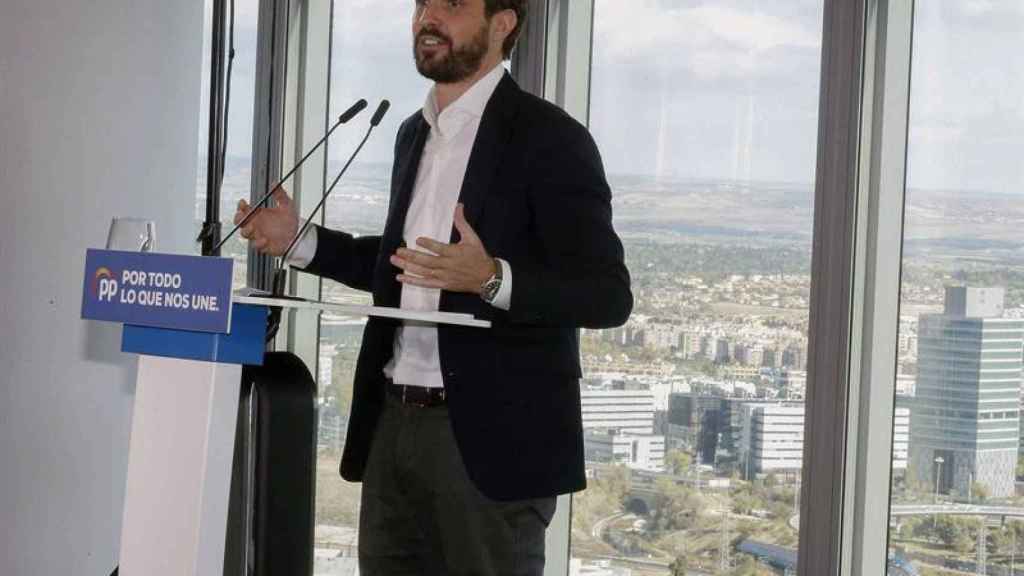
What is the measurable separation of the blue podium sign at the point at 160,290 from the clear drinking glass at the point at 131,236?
18 cm

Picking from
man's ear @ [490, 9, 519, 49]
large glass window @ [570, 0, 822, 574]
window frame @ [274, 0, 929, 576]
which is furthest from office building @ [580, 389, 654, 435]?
man's ear @ [490, 9, 519, 49]

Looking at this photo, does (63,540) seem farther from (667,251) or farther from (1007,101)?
(1007,101)

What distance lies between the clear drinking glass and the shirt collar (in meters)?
0.59

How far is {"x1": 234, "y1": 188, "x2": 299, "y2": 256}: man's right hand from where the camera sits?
2197 millimetres

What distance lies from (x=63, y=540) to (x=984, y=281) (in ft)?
7.79

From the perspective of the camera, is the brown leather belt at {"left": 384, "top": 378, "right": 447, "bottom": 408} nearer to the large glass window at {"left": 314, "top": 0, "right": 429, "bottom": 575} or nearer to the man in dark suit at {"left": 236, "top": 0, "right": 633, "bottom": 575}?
the man in dark suit at {"left": 236, "top": 0, "right": 633, "bottom": 575}

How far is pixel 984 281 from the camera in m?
2.62

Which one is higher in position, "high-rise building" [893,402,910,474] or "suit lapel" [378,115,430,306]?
"suit lapel" [378,115,430,306]

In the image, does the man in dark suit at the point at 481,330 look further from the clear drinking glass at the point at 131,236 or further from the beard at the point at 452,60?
the clear drinking glass at the point at 131,236

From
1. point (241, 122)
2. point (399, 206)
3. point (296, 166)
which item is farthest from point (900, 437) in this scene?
point (241, 122)

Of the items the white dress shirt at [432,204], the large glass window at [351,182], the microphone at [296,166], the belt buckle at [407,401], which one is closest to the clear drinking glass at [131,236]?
the microphone at [296,166]

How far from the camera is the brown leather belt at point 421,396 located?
217 cm

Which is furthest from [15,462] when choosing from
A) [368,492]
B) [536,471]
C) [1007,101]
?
[1007,101]

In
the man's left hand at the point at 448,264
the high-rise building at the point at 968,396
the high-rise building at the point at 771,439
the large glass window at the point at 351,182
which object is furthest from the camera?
the large glass window at the point at 351,182
